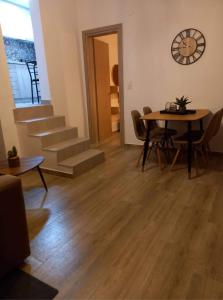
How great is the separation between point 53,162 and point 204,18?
3041 mm

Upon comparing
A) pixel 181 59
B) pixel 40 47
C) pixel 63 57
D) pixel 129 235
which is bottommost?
pixel 129 235

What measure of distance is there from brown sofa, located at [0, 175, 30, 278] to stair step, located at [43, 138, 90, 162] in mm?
1699

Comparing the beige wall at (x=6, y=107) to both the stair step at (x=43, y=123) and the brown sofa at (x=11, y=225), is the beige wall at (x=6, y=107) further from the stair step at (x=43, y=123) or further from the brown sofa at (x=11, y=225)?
the brown sofa at (x=11, y=225)

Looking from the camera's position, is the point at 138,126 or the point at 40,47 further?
the point at 40,47

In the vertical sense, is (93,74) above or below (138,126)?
above

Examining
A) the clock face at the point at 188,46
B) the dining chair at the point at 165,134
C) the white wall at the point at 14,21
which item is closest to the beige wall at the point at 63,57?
the dining chair at the point at 165,134

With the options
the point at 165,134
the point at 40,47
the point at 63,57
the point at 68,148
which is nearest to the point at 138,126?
the point at 165,134

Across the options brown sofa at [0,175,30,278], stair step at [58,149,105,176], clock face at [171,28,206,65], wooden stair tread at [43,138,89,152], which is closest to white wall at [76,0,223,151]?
clock face at [171,28,206,65]

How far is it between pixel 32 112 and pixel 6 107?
0.52 metres

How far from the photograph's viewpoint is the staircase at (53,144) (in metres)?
3.15

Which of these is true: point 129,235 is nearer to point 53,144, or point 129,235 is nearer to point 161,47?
point 53,144

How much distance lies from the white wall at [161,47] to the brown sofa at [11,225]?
120 inches

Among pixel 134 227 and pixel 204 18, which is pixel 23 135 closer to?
pixel 134 227

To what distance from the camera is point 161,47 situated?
143 inches
